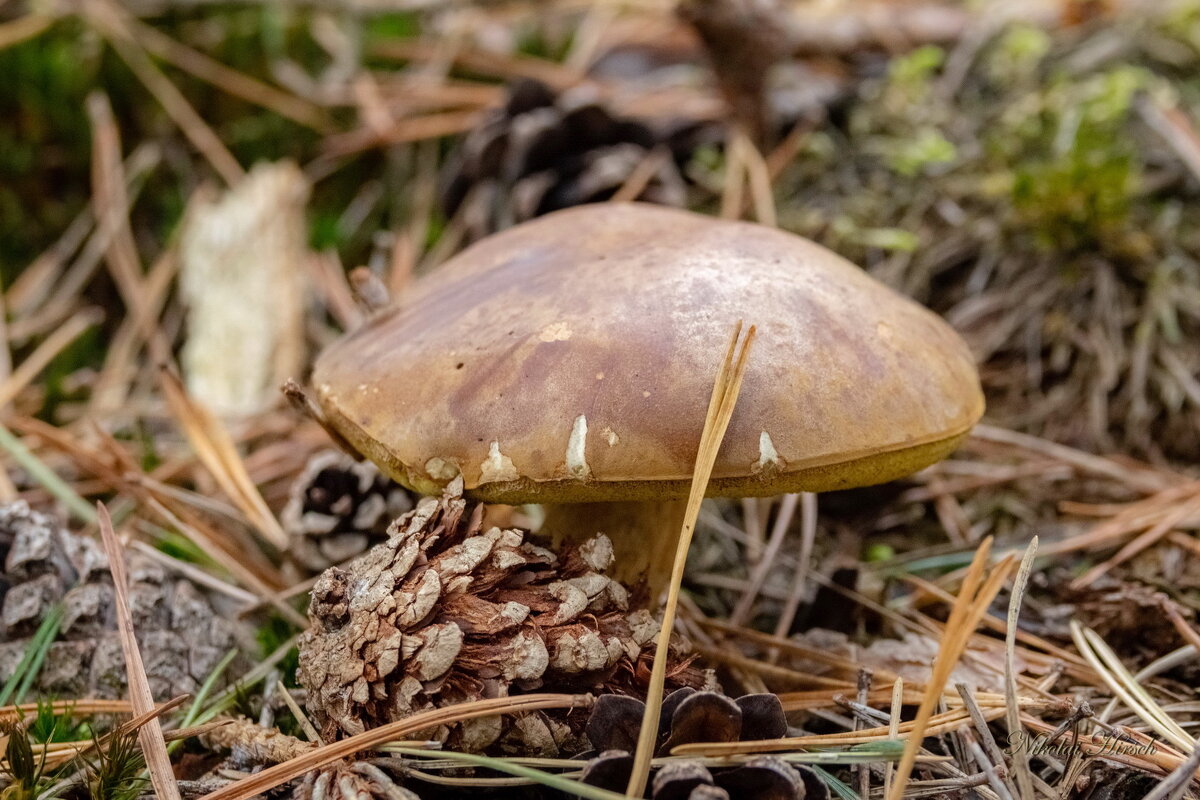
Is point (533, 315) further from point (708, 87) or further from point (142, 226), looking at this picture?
point (142, 226)

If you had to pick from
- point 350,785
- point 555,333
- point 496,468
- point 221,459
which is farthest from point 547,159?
point 350,785

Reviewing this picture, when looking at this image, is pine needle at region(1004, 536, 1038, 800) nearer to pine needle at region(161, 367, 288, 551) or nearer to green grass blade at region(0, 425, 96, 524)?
pine needle at region(161, 367, 288, 551)

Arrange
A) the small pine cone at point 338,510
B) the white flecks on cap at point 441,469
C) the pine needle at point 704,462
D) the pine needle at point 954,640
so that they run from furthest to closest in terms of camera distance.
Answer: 1. the small pine cone at point 338,510
2. the white flecks on cap at point 441,469
3. the pine needle at point 704,462
4. the pine needle at point 954,640

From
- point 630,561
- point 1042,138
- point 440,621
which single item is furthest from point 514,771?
point 1042,138

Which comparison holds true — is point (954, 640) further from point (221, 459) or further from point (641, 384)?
point (221, 459)

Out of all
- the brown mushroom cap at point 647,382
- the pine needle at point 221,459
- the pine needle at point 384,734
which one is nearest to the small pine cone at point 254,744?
the pine needle at point 384,734

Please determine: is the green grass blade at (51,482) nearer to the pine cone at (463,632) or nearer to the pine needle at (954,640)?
the pine cone at (463,632)
